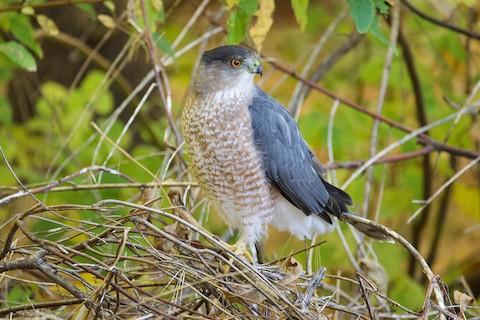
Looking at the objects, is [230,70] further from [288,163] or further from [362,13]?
[362,13]

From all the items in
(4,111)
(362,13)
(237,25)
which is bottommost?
(4,111)

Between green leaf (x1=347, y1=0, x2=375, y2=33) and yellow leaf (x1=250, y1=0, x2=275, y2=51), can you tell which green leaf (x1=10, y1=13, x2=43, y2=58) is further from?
green leaf (x1=347, y1=0, x2=375, y2=33)

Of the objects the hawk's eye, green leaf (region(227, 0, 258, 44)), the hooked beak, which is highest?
green leaf (region(227, 0, 258, 44))

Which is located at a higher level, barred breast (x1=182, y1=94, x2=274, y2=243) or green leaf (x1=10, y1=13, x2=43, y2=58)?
barred breast (x1=182, y1=94, x2=274, y2=243)

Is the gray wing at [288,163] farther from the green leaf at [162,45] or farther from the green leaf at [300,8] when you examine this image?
the green leaf at [162,45]

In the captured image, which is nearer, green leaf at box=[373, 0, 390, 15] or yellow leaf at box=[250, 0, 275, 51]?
green leaf at box=[373, 0, 390, 15]

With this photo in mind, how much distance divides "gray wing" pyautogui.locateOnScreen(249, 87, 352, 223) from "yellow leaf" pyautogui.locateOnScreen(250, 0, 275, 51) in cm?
20

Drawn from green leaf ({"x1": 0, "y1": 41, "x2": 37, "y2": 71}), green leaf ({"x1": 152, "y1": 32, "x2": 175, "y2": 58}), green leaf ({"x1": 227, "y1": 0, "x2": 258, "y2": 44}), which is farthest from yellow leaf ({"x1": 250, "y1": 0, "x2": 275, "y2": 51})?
green leaf ({"x1": 0, "y1": 41, "x2": 37, "y2": 71})

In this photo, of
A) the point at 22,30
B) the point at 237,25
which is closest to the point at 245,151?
the point at 237,25

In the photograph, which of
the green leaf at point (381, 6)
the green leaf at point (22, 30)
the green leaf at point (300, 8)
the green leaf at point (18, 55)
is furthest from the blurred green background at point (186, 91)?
the green leaf at point (381, 6)

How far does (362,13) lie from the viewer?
2992 mm

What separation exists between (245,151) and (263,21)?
0.49 m

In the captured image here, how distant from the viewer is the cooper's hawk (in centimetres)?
316

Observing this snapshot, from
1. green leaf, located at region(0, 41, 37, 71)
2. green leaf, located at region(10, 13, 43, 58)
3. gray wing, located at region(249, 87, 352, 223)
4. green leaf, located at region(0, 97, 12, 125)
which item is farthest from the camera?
green leaf, located at region(0, 97, 12, 125)
